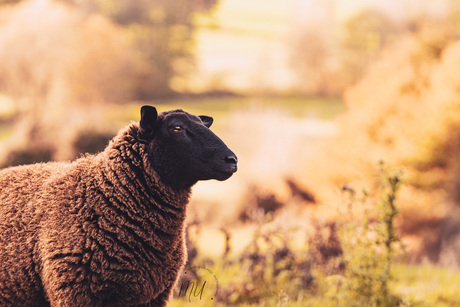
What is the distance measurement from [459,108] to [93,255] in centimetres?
1230

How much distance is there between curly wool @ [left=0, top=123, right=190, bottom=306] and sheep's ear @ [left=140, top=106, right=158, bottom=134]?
0.13 meters

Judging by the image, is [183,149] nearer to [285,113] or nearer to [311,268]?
[311,268]

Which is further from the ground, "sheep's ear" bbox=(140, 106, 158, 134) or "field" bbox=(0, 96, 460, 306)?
"sheep's ear" bbox=(140, 106, 158, 134)

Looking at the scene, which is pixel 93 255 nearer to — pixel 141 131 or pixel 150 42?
pixel 141 131

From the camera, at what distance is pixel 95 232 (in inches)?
143

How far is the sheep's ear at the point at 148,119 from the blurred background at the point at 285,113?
78 cm

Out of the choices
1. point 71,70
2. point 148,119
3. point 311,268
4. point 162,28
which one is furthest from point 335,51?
point 148,119

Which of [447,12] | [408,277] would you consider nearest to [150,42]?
[447,12]

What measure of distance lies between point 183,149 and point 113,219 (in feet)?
2.30

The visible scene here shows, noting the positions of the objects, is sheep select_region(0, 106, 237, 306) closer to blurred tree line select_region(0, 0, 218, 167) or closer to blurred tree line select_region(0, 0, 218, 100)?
blurred tree line select_region(0, 0, 218, 167)

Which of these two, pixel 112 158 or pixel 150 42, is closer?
pixel 112 158

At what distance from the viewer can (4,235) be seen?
150 inches

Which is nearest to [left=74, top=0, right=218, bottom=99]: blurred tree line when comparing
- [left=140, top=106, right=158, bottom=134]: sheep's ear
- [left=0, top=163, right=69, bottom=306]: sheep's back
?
[left=0, top=163, right=69, bottom=306]: sheep's back

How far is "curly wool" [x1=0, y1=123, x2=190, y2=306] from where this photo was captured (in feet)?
11.7
